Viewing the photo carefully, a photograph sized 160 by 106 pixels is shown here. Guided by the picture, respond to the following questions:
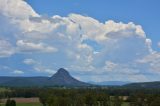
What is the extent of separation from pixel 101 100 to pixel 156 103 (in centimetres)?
3500

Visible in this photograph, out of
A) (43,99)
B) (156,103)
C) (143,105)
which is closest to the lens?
(156,103)

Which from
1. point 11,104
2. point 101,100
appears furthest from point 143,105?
point 11,104

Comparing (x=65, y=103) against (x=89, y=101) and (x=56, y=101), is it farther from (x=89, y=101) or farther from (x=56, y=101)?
(x=89, y=101)

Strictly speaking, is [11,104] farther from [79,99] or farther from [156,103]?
[156,103]

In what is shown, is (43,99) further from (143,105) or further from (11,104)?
(143,105)

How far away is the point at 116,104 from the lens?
179 m

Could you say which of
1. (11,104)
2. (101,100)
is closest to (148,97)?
(101,100)

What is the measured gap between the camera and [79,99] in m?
182

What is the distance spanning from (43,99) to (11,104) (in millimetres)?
19626

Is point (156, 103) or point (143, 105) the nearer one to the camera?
point (156, 103)

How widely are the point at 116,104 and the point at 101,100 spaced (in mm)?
9178

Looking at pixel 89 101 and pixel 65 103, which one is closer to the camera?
pixel 65 103

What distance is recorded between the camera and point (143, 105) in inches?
6993

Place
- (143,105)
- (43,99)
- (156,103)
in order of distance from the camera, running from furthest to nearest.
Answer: (43,99) < (143,105) < (156,103)
